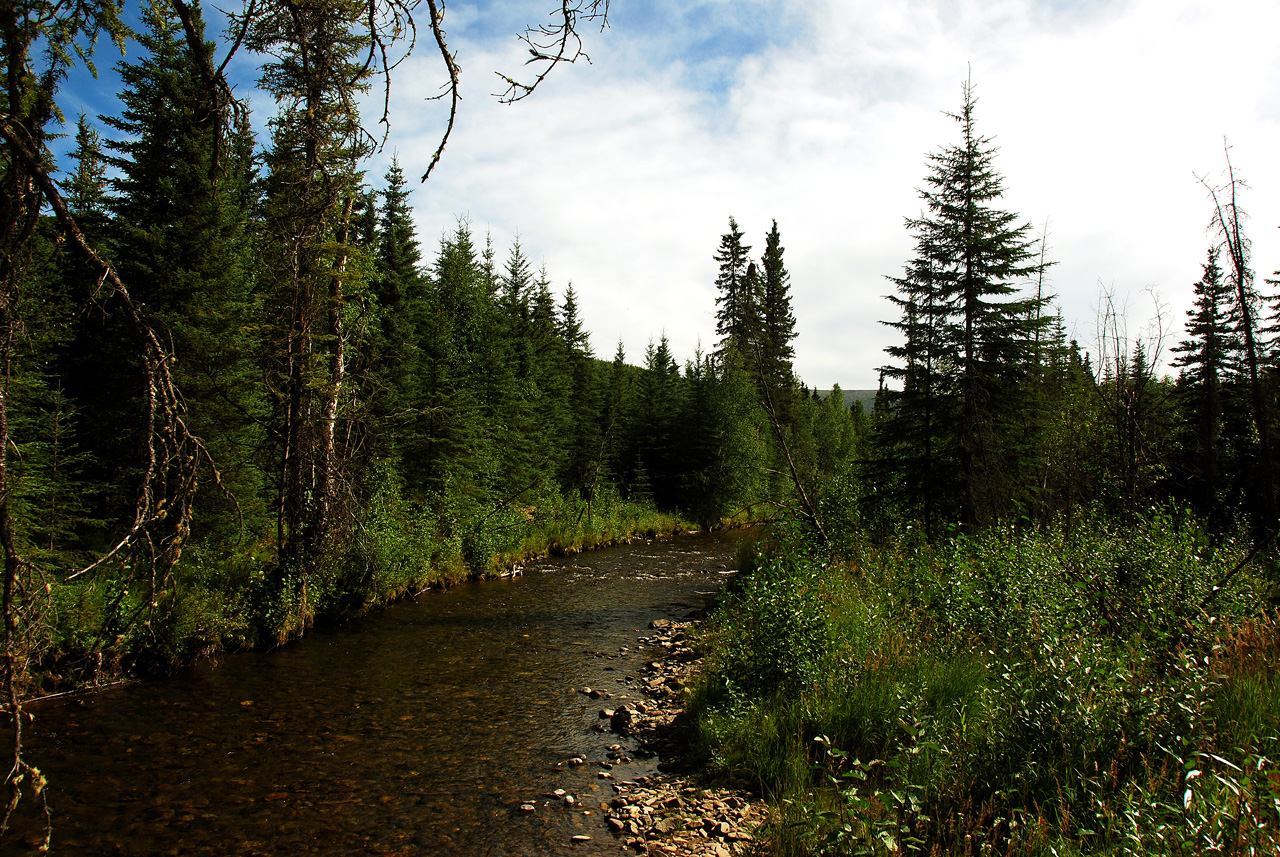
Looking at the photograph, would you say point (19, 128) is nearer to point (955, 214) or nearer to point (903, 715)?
point (903, 715)

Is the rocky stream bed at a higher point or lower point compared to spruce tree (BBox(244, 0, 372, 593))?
lower

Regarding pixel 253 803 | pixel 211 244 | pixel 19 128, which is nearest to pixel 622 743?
pixel 253 803

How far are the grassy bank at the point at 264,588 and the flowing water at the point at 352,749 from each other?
506 mm

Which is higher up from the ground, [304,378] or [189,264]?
[189,264]

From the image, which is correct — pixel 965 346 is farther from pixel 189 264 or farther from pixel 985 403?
pixel 189 264

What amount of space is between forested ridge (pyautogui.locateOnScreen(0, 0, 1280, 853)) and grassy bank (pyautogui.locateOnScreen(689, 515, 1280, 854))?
1.8 inches

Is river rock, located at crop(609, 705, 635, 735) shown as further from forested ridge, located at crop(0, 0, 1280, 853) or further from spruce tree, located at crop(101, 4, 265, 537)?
spruce tree, located at crop(101, 4, 265, 537)

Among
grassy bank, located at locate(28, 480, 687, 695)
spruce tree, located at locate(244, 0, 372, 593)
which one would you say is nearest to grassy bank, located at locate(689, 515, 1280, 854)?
grassy bank, located at locate(28, 480, 687, 695)

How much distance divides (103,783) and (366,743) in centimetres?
251

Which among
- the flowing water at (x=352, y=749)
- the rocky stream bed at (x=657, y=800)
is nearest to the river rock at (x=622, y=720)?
the rocky stream bed at (x=657, y=800)

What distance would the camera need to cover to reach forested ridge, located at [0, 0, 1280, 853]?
2.55 m

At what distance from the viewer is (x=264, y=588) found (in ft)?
38.0

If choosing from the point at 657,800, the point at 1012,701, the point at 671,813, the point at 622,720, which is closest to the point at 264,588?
the point at 622,720

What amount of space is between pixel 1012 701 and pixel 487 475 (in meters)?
19.5
